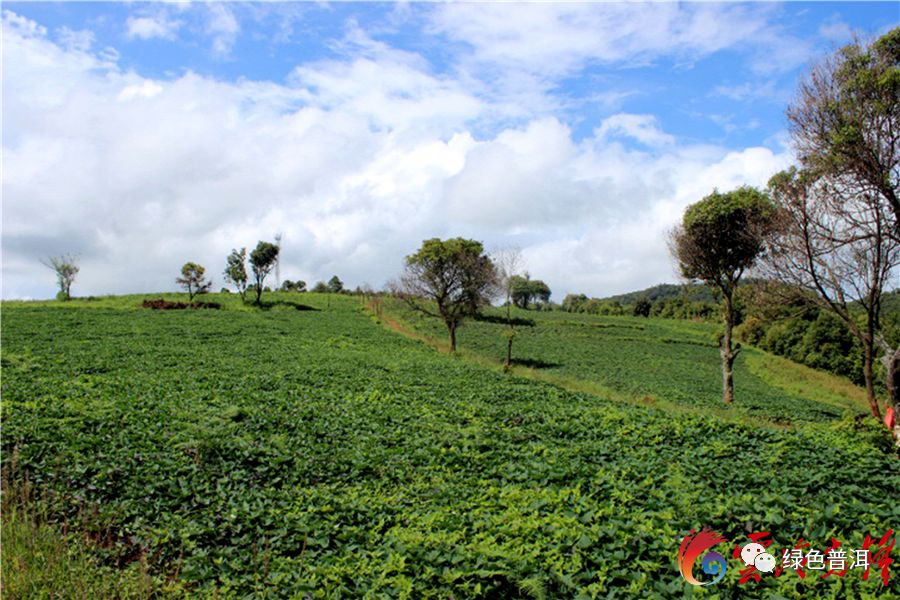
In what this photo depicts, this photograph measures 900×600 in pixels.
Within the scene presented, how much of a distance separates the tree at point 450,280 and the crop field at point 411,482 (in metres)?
19.6

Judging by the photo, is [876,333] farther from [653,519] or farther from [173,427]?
[173,427]

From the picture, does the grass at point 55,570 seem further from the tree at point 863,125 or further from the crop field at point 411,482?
the tree at point 863,125

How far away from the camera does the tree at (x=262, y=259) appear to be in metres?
60.0

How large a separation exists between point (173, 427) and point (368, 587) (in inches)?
314

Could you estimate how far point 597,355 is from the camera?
1646 inches

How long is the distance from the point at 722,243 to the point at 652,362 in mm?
19602

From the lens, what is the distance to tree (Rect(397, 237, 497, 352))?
128ft

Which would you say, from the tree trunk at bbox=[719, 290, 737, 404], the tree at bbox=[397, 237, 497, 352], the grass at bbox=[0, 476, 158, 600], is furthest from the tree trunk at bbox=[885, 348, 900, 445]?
the tree at bbox=[397, 237, 497, 352]

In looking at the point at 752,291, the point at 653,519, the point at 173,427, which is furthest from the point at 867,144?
the point at 173,427

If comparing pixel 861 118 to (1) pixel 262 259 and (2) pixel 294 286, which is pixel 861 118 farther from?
(2) pixel 294 286

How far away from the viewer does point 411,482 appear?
9430 mm

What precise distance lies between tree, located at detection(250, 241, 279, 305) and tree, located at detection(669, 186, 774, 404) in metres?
46.8

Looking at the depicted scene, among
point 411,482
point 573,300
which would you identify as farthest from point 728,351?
point 573,300

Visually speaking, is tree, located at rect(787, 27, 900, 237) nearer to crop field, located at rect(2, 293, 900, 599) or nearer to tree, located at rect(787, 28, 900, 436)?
tree, located at rect(787, 28, 900, 436)
